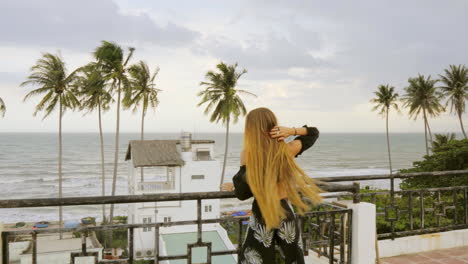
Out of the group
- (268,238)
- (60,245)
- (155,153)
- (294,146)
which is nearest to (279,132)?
(294,146)

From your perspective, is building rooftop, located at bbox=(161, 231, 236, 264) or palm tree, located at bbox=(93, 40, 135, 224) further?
palm tree, located at bbox=(93, 40, 135, 224)

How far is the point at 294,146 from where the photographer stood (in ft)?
8.03

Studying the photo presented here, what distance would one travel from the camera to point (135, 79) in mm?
32531

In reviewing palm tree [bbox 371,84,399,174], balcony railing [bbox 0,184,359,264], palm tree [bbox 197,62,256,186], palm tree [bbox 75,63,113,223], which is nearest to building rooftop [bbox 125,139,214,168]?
palm tree [bbox 75,63,113,223]

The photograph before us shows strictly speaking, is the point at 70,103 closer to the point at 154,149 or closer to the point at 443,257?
the point at 154,149

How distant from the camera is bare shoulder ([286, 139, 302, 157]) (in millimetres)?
2414

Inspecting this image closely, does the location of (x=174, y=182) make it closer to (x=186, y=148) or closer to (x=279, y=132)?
(x=186, y=148)

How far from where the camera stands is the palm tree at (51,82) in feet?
87.6

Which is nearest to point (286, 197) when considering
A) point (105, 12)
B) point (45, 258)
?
point (105, 12)

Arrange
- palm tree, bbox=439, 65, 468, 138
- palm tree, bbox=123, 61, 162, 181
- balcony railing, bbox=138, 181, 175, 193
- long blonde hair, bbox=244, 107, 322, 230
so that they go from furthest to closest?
palm tree, bbox=439, 65, 468, 138
palm tree, bbox=123, 61, 162, 181
balcony railing, bbox=138, 181, 175, 193
long blonde hair, bbox=244, 107, 322, 230

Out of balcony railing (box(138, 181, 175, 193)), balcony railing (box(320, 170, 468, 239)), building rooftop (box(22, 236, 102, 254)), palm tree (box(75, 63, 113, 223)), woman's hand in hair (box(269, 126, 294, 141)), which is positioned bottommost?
building rooftop (box(22, 236, 102, 254))

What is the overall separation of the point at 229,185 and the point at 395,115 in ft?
159

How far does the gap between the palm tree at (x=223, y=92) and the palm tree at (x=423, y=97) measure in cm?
2115

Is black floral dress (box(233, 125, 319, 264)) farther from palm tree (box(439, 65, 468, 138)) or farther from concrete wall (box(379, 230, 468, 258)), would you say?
palm tree (box(439, 65, 468, 138))
